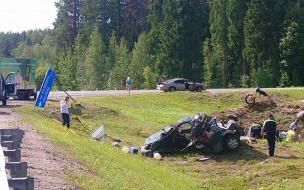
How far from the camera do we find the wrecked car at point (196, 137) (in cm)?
2152

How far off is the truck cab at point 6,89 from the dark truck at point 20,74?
0.29 meters

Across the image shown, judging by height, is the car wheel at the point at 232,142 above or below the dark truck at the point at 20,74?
below

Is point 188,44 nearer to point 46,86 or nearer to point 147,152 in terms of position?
point 46,86

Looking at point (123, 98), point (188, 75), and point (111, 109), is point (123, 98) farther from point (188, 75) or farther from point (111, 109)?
point (188, 75)

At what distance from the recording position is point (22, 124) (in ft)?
62.6

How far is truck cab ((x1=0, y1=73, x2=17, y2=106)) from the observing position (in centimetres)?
2742

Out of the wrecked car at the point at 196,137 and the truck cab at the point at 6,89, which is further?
the truck cab at the point at 6,89

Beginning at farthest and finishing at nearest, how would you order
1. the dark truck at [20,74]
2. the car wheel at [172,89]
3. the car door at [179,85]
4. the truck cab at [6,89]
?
the car door at [179,85], the car wheel at [172,89], the dark truck at [20,74], the truck cab at [6,89]

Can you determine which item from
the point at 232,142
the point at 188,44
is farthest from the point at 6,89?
the point at 188,44

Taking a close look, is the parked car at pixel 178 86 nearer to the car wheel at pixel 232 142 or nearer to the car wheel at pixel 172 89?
the car wheel at pixel 172 89

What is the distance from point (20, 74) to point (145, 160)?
16890mm

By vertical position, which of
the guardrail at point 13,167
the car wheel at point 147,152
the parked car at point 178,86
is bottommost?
the car wheel at point 147,152

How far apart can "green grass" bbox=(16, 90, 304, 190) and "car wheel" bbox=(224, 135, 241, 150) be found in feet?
0.95

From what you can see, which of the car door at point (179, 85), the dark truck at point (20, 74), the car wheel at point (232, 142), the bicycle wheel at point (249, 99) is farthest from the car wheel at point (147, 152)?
the car door at point (179, 85)
